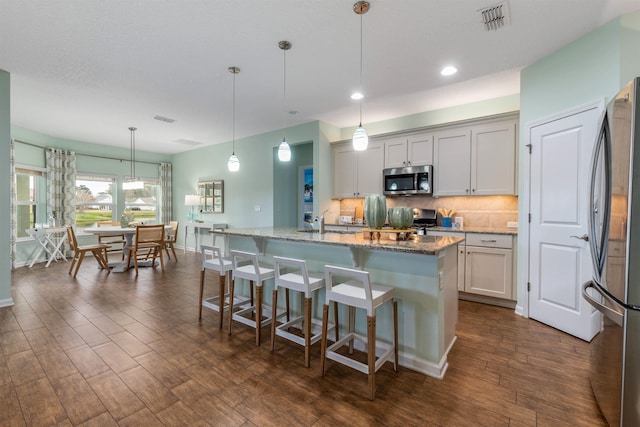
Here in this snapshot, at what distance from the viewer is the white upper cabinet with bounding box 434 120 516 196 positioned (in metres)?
3.71

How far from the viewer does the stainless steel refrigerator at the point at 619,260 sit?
1.35 meters

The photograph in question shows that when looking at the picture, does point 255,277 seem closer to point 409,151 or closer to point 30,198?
point 409,151

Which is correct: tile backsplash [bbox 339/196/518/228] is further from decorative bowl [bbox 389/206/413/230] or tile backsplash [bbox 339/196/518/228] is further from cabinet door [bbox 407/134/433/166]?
decorative bowl [bbox 389/206/413/230]

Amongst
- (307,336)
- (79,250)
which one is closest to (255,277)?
(307,336)

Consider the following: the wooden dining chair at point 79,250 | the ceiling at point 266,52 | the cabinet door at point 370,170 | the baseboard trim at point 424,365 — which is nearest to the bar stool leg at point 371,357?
the baseboard trim at point 424,365

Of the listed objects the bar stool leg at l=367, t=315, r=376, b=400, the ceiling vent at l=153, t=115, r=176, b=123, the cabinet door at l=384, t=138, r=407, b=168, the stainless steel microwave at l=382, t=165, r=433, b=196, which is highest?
the ceiling vent at l=153, t=115, r=176, b=123

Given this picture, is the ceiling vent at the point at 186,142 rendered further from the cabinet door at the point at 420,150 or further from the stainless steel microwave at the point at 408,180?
the cabinet door at the point at 420,150

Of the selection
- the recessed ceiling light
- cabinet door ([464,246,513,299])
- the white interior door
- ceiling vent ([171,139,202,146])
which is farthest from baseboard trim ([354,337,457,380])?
ceiling vent ([171,139,202,146])

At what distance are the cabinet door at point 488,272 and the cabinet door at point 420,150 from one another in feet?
4.76

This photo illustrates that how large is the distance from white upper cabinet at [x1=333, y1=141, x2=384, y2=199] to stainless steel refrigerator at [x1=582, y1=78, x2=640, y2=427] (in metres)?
3.17

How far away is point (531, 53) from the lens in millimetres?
2889

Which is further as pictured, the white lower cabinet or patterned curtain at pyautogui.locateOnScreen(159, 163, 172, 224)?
patterned curtain at pyautogui.locateOnScreen(159, 163, 172, 224)

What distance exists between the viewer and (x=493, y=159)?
3807mm

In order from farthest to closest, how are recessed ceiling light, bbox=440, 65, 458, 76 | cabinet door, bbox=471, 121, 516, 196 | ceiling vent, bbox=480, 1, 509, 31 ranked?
cabinet door, bbox=471, 121, 516, 196
recessed ceiling light, bbox=440, 65, 458, 76
ceiling vent, bbox=480, 1, 509, 31
